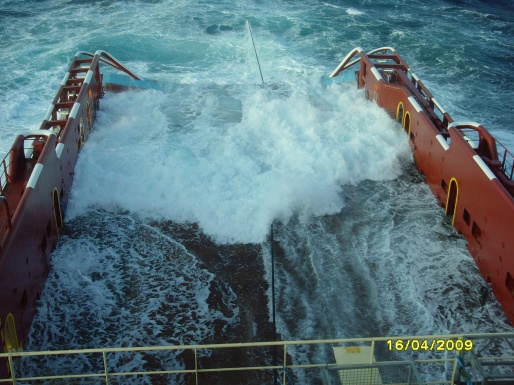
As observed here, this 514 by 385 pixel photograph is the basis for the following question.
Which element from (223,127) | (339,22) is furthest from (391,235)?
(339,22)

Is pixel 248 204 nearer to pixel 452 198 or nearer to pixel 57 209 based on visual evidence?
pixel 57 209

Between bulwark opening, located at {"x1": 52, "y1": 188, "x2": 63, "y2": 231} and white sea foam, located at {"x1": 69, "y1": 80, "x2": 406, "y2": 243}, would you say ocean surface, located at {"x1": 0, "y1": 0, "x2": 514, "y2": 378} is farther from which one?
bulwark opening, located at {"x1": 52, "y1": 188, "x2": 63, "y2": 231}

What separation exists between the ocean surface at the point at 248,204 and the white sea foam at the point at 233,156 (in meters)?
0.04

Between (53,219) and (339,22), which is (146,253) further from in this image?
(339,22)

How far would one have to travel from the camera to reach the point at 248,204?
37.8 ft

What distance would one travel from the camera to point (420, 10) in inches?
1049

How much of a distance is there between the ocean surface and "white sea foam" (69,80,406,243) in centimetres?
4

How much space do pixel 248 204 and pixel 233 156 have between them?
6.49 ft

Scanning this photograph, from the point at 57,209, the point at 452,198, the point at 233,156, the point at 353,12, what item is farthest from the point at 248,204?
the point at 353,12

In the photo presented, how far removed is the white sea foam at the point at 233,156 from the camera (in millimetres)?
11555
